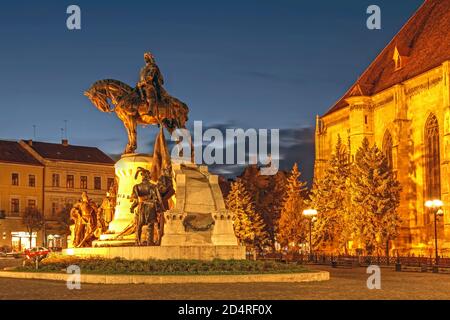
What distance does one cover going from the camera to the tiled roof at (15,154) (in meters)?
85.2

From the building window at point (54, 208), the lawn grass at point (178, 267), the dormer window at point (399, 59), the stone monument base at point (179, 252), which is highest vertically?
the dormer window at point (399, 59)

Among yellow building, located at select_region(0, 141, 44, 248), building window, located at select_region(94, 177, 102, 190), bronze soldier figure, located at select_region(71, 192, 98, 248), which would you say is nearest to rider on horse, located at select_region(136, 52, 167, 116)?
bronze soldier figure, located at select_region(71, 192, 98, 248)

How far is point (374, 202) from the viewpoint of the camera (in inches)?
2192

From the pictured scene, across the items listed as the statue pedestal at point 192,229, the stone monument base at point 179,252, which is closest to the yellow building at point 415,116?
Result: the statue pedestal at point 192,229

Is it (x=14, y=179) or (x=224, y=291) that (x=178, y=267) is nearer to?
(x=224, y=291)

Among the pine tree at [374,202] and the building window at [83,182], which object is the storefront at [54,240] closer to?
the building window at [83,182]

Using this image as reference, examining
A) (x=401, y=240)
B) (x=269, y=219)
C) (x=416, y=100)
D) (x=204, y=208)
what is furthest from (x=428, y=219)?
(x=204, y=208)

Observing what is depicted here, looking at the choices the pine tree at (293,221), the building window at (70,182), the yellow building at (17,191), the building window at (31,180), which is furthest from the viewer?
the building window at (70,182)

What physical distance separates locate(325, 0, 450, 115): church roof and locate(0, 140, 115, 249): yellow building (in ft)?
112

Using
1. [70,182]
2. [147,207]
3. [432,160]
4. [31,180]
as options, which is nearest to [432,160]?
[432,160]

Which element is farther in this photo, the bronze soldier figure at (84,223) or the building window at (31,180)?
the building window at (31,180)

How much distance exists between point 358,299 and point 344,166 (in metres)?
46.9

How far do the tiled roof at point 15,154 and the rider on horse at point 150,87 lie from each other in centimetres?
5737

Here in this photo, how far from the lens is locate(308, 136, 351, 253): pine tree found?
6141cm
